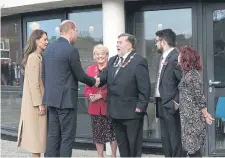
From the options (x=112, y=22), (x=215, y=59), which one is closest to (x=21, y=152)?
(x=112, y=22)

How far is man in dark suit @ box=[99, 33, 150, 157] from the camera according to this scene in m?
4.95

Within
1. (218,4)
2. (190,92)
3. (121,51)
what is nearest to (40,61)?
(121,51)

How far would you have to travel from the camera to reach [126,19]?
22.3ft

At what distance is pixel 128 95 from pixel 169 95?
507mm

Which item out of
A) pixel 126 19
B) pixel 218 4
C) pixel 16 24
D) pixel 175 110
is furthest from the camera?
pixel 16 24

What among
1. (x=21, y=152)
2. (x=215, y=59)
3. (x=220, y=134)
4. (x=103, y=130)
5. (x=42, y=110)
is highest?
(x=215, y=59)

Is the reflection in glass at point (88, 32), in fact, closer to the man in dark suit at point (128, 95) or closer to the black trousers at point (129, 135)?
the man in dark suit at point (128, 95)

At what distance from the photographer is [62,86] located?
4.69 metres

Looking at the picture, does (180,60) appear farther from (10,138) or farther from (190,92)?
(10,138)

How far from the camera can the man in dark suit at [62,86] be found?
15.4ft

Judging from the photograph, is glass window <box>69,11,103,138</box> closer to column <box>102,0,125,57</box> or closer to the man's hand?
column <box>102,0,125,57</box>

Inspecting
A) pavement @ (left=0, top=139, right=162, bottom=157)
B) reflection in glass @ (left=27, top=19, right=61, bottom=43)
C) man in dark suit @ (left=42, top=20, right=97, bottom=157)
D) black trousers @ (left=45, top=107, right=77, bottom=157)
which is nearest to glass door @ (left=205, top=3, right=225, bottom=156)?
pavement @ (left=0, top=139, right=162, bottom=157)

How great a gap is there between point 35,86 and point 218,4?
3.13 m

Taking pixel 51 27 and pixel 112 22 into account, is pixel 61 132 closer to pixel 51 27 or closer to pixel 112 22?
pixel 112 22
